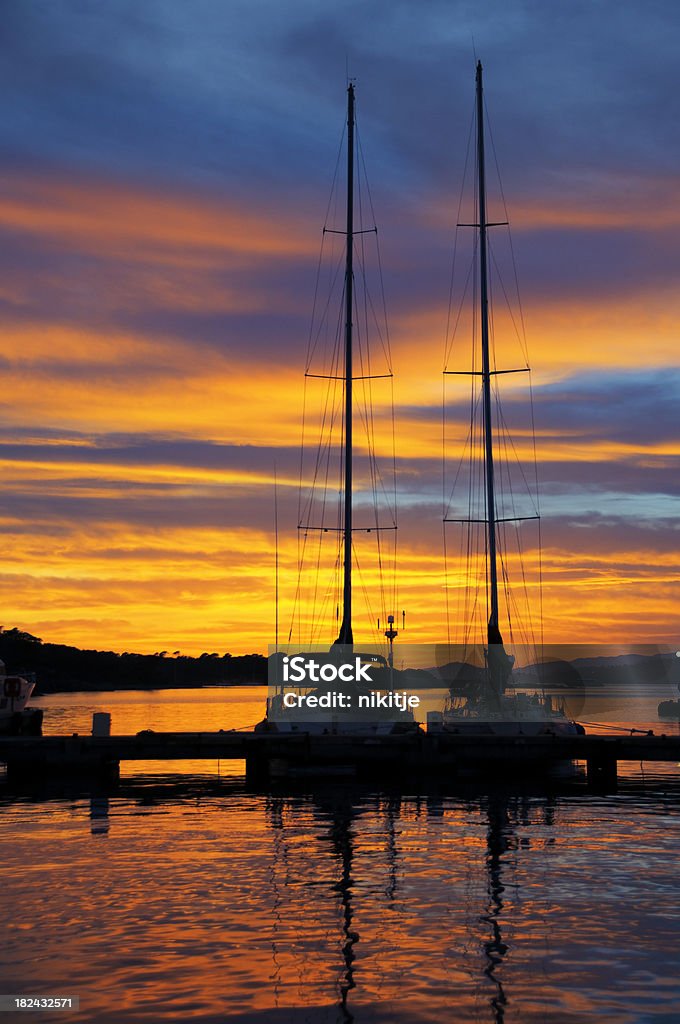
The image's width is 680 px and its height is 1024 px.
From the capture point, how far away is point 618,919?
23391mm

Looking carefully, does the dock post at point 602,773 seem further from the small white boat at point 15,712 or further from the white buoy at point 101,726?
the small white boat at point 15,712

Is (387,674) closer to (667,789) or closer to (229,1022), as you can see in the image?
(667,789)

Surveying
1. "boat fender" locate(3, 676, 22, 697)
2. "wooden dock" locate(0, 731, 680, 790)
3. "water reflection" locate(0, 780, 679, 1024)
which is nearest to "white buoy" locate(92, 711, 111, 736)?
"wooden dock" locate(0, 731, 680, 790)

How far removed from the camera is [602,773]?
4934 cm

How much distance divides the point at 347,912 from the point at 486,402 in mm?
35761

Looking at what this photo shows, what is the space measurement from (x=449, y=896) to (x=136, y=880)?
291 inches

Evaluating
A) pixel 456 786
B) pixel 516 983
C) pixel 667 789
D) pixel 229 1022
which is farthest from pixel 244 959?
pixel 667 789

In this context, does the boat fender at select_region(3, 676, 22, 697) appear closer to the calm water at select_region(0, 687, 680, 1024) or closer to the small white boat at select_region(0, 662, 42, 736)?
the small white boat at select_region(0, 662, 42, 736)

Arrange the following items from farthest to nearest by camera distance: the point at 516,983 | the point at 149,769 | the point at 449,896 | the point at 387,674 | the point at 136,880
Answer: the point at 149,769 → the point at 387,674 → the point at 136,880 → the point at 449,896 → the point at 516,983

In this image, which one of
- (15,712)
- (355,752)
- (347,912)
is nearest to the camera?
(347,912)

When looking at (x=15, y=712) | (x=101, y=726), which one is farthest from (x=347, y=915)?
(x=15, y=712)

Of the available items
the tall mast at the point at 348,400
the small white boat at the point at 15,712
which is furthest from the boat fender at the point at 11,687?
the tall mast at the point at 348,400

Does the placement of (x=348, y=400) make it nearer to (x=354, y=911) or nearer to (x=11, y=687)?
(x=11, y=687)

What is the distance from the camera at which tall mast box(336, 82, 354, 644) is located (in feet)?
174
